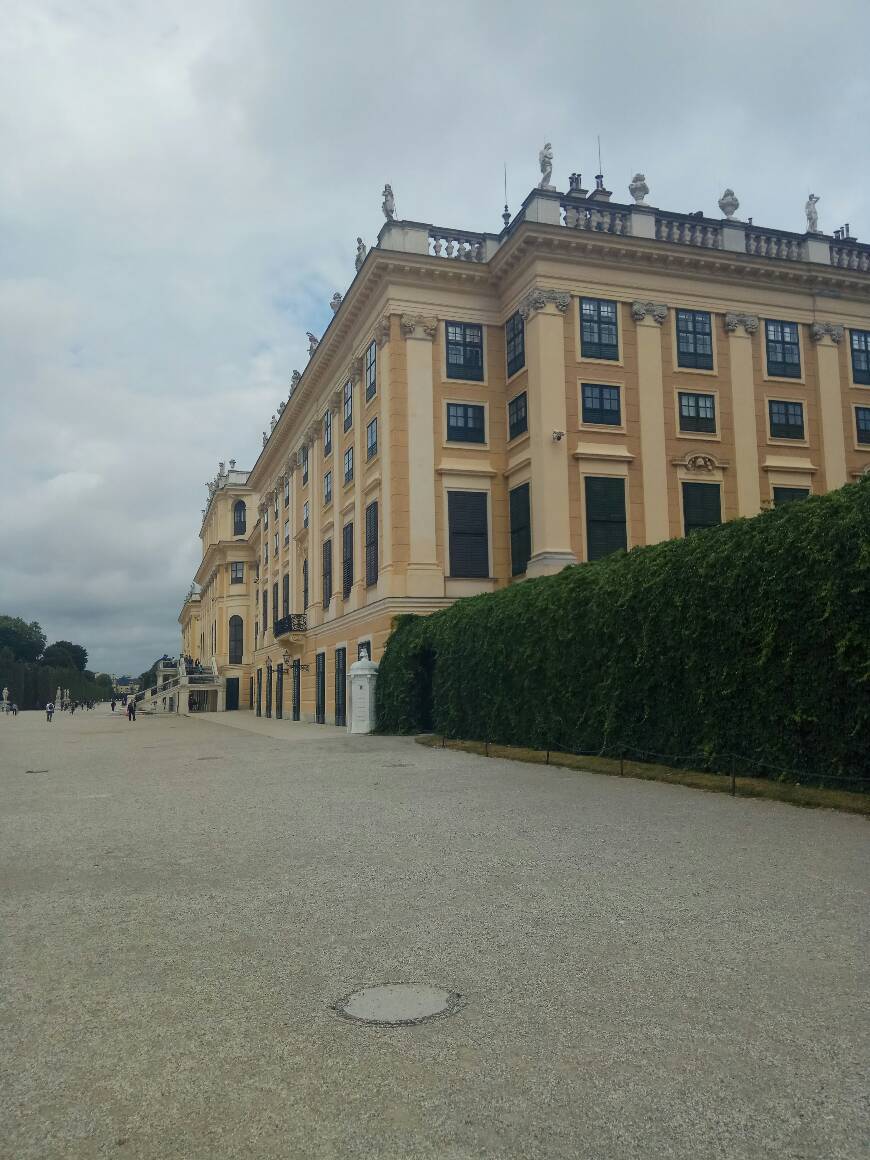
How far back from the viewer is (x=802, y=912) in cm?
636

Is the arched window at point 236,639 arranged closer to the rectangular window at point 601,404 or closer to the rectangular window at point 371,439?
the rectangular window at point 371,439

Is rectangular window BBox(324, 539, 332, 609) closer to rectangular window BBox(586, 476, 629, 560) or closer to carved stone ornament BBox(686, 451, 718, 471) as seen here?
rectangular window BBox(586, 476, 629, 560)

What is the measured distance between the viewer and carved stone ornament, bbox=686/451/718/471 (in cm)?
3200

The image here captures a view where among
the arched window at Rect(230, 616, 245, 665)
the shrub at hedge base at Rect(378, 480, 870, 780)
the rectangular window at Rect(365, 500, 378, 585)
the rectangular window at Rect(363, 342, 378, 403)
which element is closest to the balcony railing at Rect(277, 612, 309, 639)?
the rectangular window at Rect(365, 500, 378, 585)

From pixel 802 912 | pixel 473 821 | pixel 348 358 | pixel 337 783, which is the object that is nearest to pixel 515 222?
pixel 348 358

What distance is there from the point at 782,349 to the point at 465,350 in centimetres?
1143

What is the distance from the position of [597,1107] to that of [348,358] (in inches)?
1416

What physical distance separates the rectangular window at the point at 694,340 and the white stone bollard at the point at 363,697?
14991 millimetres

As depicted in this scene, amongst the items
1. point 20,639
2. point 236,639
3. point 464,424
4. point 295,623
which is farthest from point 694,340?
point 20,639

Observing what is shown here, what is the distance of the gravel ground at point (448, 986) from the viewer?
3500 mm

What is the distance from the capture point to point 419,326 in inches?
1265

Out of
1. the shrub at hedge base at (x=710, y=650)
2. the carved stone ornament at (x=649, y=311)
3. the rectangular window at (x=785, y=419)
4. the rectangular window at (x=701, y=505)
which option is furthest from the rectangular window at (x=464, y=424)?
the shrub at hedge base at (x=710, y=650)

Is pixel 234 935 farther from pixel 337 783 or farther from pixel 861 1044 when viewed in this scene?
Result: pixel 337 783

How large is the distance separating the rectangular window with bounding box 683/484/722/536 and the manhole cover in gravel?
2845cm
